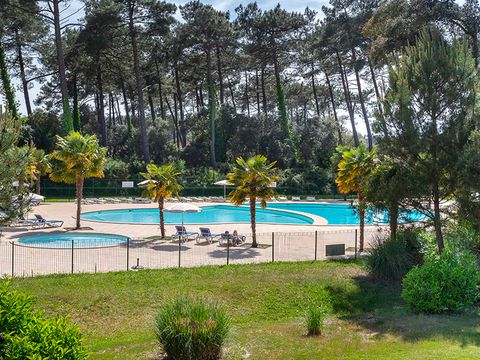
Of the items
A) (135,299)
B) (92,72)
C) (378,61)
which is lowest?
(135,299)

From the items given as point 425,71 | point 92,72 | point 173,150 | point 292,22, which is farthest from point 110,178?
point 425,71

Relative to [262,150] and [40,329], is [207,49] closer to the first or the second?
[262,150]

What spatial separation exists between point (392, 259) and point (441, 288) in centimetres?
403

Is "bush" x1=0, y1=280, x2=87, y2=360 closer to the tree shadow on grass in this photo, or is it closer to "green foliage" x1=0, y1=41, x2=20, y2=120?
the tree shadow on grass

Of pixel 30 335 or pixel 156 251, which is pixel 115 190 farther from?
pixel 30 335

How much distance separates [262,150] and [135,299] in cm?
3988

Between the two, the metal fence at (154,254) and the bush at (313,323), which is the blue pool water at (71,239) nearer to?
the metal fence at (154,254)

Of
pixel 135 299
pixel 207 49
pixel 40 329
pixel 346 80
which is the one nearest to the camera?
pixel 40 329

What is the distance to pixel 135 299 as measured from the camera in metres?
14.5

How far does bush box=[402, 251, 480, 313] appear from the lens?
12.8 metres

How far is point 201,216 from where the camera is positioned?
39.6 meters

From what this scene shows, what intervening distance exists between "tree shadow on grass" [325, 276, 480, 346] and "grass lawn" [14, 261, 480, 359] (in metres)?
0.02

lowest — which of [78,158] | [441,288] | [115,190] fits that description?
[441,288]

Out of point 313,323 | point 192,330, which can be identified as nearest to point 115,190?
point 313,323
